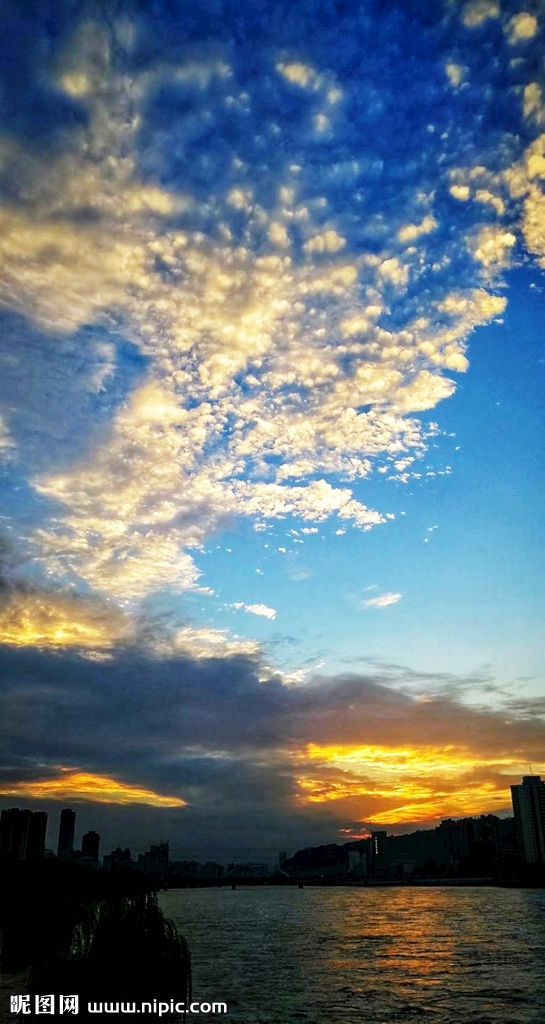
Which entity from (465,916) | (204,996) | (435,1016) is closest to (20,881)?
(204,996)

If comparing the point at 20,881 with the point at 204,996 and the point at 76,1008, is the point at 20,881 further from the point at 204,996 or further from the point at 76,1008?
the point at 76,1008

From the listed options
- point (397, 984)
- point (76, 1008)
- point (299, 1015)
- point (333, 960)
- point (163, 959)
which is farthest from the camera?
point (333, 960)

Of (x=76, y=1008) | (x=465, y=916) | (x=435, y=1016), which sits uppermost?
(x=76, y=1008)

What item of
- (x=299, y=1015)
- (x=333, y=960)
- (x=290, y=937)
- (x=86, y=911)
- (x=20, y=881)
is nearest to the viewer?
(x=299, y=1015)

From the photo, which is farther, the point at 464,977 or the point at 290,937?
the point at 290,937

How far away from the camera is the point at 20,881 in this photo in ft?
226

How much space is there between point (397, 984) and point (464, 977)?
328 inches

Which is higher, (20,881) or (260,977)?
(20,881)

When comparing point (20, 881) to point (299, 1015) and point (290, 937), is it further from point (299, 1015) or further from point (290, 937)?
point (290, 937)

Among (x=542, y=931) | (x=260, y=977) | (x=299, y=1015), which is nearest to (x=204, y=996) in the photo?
(x=299, y=1015)

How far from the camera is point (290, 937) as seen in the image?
11269 cm

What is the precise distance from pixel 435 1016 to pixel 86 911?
2643cm

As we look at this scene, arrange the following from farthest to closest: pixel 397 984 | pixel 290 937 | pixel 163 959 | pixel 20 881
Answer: pixel 290 937 → pixel 20 881 → pixel 397 984 → pixel 163 959

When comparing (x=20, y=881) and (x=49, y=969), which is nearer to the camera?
(x=49, y=969)
